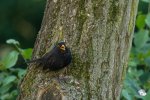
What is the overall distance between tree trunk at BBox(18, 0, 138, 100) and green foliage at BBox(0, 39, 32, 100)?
1.44 ft

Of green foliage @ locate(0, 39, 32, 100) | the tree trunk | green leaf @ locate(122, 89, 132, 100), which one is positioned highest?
the tree trunk

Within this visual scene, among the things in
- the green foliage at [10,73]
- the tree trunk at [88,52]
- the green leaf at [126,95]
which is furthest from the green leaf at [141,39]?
the tree trunk at [88,52]

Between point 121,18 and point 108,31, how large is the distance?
77mm

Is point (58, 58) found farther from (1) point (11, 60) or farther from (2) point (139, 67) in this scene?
(2) point (139, 67)

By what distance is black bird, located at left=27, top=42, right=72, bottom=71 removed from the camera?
2.94 meters

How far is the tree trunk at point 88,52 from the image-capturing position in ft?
9.66

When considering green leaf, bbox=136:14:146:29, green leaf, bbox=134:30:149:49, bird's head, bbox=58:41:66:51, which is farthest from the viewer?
green leaf, bbox=136:14:146:29

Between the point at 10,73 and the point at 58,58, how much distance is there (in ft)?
2.29

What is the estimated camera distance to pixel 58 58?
9.67 ft

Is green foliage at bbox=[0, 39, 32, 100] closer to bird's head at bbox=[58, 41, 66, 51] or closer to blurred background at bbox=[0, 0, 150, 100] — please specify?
blurred background at bbox=[0, 0, 150, 100]

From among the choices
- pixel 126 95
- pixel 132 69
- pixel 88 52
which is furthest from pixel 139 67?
pixel 88 52

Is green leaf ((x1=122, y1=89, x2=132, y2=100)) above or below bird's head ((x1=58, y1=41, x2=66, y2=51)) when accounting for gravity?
below

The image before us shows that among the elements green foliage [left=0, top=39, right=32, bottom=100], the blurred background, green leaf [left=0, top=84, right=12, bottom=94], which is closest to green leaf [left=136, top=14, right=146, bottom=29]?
the blurred background

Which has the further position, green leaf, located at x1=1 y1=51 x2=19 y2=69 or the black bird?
green leaf, located at x1=1 y1=51 x2=19 y2=69
